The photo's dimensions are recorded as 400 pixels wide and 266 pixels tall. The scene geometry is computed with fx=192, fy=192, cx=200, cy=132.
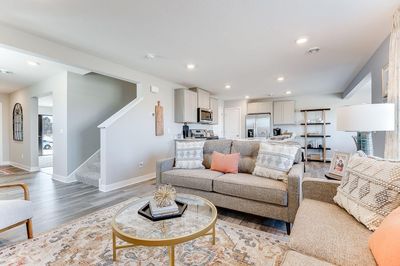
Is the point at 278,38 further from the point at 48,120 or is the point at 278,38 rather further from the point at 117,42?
the point at 48,120

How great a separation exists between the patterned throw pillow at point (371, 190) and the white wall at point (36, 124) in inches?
195

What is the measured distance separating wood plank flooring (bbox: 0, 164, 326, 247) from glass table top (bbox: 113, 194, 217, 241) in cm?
85

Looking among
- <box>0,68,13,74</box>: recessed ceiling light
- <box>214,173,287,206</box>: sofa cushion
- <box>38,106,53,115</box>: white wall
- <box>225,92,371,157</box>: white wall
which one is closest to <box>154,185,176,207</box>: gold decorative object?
<box>214,173,287,206</box>: sofa cushion

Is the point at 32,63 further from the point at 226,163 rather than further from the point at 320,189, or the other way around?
the point at 320,189

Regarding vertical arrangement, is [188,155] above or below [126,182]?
above

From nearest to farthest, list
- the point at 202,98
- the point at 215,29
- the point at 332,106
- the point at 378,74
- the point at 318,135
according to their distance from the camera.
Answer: the point at 215,29 → the point at 378,74 → the point at 202,98 → the point at 332,106 → the point at 318,135

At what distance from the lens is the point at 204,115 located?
5824mm

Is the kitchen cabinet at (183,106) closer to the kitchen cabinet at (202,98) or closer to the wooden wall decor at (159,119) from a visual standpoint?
the kitchen cabinet at (202,98)

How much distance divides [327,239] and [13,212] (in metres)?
2.56

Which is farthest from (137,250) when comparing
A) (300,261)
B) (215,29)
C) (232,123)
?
(232,123)

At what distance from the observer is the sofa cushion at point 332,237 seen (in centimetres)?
98

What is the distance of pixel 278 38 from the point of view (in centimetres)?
265

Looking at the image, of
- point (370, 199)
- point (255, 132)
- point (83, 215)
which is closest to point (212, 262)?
point (370, 199)

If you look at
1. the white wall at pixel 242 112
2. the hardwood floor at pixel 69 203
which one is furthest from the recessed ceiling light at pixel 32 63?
the white wall at pixel 242 112
